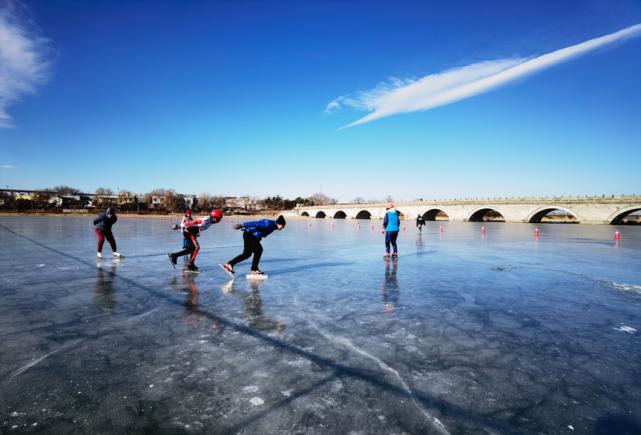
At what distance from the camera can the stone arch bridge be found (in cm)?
4634

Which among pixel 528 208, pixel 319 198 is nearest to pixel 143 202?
pixel 319 198

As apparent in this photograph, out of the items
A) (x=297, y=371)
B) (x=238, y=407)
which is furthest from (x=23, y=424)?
(x=297, y=371)

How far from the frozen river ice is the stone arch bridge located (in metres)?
51.6

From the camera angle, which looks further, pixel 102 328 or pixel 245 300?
pixel 245 300

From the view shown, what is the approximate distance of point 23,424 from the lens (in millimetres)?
2479

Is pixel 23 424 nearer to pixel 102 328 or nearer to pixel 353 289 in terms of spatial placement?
pixel 102 328

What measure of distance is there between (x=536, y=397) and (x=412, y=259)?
8843 mm

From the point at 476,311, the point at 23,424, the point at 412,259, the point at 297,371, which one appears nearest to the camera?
the point at 23,424

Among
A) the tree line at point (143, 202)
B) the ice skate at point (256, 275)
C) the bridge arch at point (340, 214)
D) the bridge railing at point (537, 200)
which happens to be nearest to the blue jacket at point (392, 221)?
the ice skate at point (256, 275)

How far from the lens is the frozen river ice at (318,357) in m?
2.58

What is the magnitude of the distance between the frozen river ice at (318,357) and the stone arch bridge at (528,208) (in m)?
51.6

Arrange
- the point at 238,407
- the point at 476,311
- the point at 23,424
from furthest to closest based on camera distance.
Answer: the point at 476,311, the point at 238,407, the point at 23,424

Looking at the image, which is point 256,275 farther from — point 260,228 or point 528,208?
point 528,208

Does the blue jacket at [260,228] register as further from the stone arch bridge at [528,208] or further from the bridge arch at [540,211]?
the bridge arch at [540,211]
